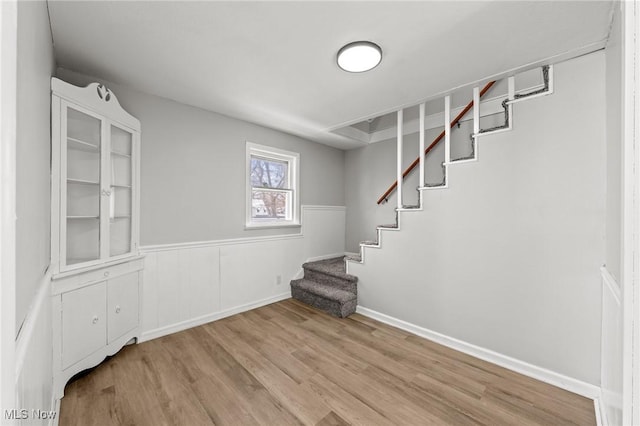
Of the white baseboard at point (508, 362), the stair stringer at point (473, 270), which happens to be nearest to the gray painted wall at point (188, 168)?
the stair stringer at point (473, 270)

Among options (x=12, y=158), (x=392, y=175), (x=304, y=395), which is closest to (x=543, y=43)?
(x=392, y=175)

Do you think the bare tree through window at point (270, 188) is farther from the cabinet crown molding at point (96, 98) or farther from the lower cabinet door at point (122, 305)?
the lower cabinet door at point (122, 305)

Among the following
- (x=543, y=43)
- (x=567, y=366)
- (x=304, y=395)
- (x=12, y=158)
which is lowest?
(x=304, y=395)

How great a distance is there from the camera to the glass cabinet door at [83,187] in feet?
6.26

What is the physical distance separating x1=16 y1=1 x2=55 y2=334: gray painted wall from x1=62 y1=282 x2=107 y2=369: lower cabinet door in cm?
82

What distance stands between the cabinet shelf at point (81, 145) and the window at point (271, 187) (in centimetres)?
155

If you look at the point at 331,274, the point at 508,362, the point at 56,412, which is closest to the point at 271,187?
the point at 331,274

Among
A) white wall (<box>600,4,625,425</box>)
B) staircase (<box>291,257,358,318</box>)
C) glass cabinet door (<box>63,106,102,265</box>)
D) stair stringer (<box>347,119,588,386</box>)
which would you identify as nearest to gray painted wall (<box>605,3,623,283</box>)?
white wall (<box>600,4,625,425</box>)

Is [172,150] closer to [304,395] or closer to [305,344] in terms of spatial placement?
[305,344]

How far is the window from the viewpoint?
11.2 feet

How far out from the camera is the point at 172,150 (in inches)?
104

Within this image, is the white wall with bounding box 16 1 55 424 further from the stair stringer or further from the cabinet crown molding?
the stair stringer

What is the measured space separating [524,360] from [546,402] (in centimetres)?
34

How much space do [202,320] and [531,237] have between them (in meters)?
3.37
